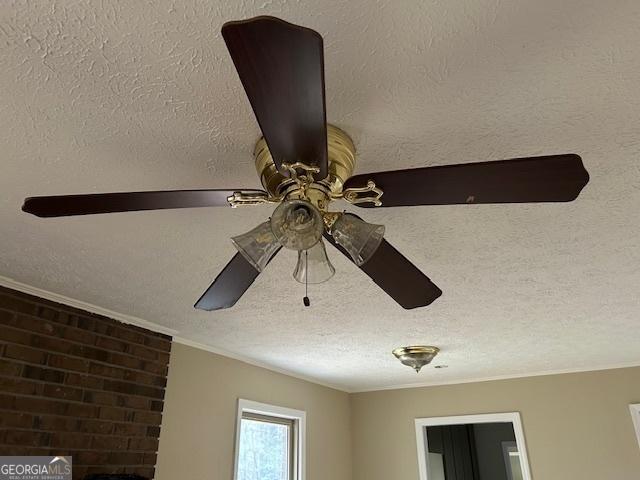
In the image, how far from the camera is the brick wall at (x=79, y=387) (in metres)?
2.20

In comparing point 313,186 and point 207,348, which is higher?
point 207,348

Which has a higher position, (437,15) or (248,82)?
(437,15)

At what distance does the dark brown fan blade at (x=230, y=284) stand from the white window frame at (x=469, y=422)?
3.42 meters

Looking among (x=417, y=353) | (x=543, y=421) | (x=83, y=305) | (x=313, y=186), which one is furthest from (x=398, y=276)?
(x=543, y=421)

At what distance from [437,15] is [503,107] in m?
0.35

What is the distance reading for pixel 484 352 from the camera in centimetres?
342

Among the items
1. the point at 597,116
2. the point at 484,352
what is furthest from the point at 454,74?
the point at 484,352

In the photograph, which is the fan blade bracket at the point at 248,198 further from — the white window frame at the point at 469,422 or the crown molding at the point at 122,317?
the white window frame at the point at 469,422

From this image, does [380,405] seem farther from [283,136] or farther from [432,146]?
[283,136]

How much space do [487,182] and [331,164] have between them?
38 cm

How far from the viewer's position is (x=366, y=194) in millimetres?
1141

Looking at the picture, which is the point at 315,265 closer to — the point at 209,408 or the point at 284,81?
the point at 284,81

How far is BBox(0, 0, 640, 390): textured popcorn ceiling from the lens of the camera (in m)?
0.97

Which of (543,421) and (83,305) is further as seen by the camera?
(543,421)
